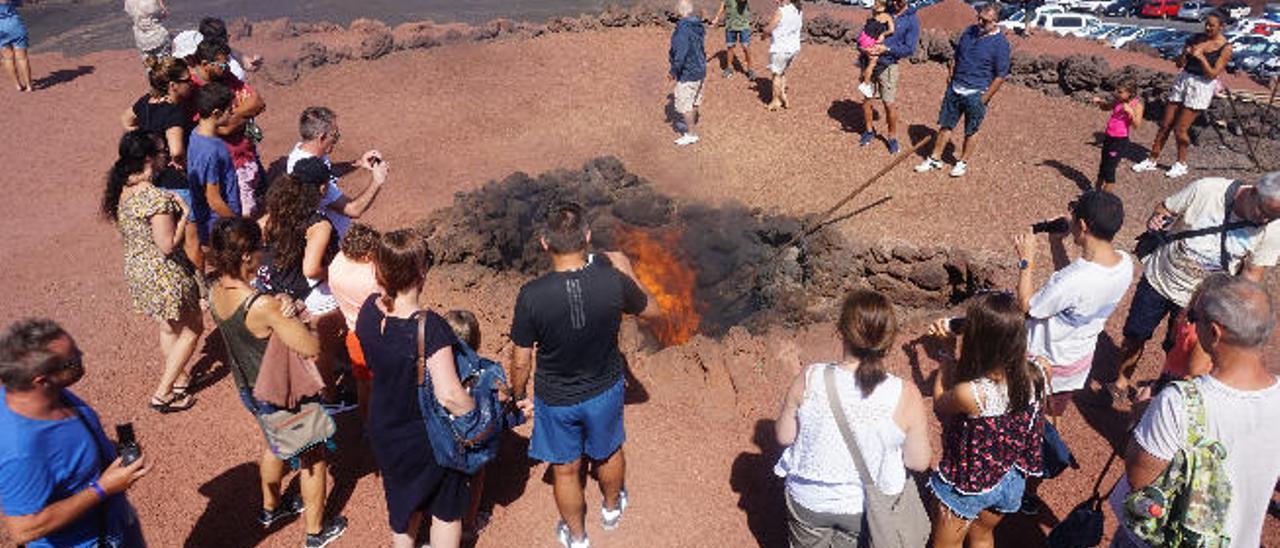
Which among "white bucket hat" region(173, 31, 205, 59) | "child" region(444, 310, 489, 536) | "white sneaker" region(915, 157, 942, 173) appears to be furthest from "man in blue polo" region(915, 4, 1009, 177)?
"white bucket hat" region(173, 31, 205, 59)

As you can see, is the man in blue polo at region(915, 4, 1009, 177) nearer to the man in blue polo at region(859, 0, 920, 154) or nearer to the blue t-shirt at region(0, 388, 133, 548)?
the man in blue polo at region(859, 0, 920, 154)

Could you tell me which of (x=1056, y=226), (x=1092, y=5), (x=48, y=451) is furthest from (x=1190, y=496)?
(x=1092, y=5)

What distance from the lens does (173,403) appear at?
19.7 feet

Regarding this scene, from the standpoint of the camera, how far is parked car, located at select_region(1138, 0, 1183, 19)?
2939 centimetres

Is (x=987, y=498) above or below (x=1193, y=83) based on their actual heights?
below

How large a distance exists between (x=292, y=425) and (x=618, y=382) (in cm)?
176

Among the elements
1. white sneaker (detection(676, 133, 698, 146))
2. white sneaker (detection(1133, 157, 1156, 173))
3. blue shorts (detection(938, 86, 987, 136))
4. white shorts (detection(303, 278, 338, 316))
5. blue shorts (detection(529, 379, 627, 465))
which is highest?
blue shorts (detection(938, 86, 987, 136))

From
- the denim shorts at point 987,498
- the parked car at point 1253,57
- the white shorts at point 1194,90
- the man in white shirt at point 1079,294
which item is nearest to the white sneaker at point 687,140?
the white shorts at point 1194,90

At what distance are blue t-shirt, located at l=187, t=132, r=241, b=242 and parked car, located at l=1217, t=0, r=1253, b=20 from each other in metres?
30.6

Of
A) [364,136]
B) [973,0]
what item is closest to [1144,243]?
[364,136]

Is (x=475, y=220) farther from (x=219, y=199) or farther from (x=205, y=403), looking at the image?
(x=205, y=403)

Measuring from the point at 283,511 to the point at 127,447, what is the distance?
1.79 metres

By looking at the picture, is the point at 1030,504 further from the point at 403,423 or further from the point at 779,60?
the point at 779,60

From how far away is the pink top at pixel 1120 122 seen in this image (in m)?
8.22
